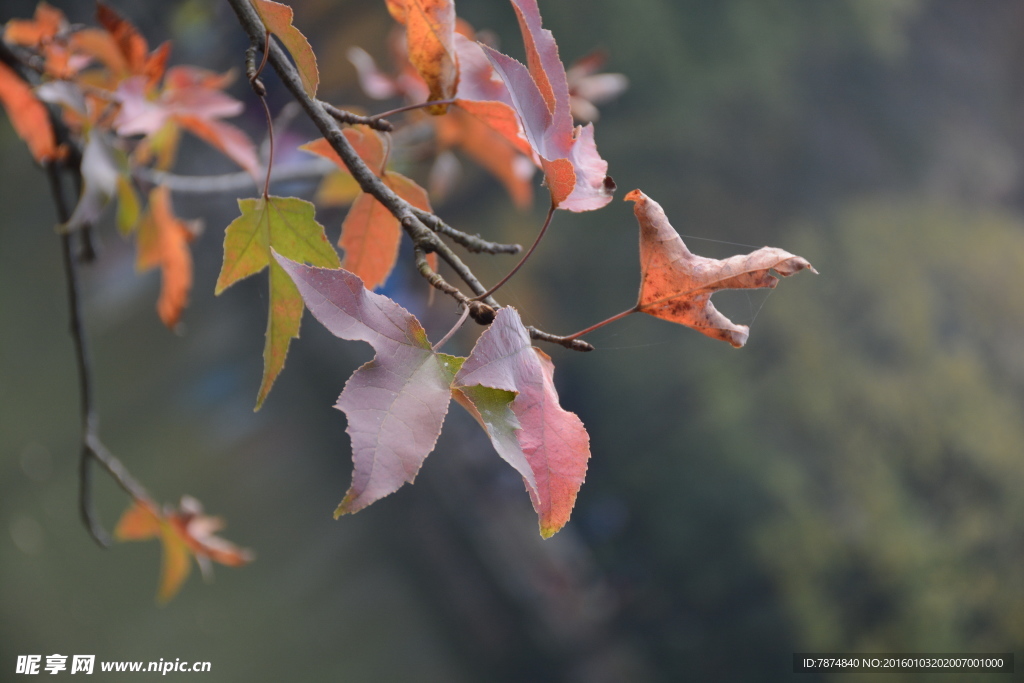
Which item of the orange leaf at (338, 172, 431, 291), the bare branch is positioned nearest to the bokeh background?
the bare branch

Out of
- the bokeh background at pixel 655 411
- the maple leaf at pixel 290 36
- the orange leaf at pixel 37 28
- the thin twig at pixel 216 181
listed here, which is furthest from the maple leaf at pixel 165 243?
the bokeh background at pixel 655 411

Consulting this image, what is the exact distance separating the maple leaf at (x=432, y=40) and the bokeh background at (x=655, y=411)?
1.76 feet

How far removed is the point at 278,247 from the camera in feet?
0.66

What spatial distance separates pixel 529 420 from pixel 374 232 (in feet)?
0.34

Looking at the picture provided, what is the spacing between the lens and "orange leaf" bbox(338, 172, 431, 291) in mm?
215

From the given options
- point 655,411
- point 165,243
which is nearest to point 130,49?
point 165,243

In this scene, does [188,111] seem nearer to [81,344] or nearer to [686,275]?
[81,344]

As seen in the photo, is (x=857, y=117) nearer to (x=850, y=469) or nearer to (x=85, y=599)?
(x=850, y=469)

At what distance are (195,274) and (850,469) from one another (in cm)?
99

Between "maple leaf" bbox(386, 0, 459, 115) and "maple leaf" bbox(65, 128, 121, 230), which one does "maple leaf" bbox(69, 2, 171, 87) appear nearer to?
"maple leaf" bbox(65, 128, 121, 230)

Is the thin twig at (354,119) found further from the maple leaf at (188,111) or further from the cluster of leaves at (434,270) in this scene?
the maple leaf at (188,111)

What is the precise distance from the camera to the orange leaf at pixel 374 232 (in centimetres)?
22

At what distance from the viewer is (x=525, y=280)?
2.72 feet

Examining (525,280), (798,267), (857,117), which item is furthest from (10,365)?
(857,117)
